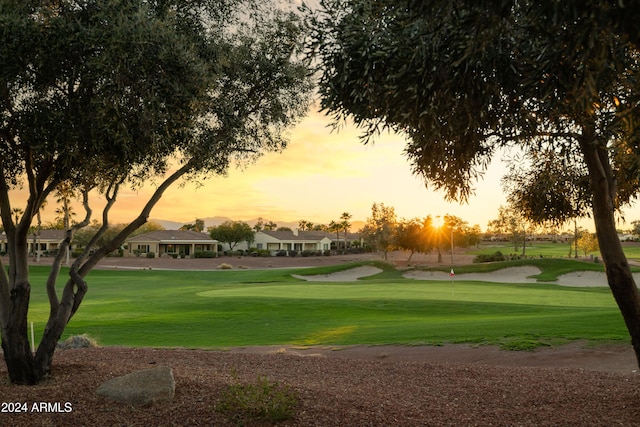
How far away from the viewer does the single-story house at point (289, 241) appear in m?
140

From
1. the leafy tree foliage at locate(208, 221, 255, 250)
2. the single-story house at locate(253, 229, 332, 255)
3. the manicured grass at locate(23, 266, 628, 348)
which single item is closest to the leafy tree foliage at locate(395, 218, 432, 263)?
the manicured grass at locate(23, 266, 628, 348)

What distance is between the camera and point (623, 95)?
932cm

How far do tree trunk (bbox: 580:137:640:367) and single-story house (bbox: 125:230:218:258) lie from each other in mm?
112278

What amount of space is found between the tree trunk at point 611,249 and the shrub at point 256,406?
17.9ft

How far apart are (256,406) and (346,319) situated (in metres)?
17.1

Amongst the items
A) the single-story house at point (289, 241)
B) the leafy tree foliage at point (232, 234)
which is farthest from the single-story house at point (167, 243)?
the single-story house at point (289, 241)

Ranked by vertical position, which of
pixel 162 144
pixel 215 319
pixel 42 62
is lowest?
pixel 215 319

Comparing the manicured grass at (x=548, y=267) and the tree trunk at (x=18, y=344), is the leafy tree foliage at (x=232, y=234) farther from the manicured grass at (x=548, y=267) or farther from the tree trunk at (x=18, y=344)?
the tree trunk at (x=18, y=344)

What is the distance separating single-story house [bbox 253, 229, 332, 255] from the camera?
140 metres

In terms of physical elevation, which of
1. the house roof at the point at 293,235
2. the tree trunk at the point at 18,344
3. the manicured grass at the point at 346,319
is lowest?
the manicured grass at the point at 346,319

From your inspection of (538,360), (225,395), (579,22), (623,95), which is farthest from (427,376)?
(579,22)

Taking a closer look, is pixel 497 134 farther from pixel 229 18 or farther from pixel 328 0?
pixel 229 18

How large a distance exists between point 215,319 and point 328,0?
62.4ft

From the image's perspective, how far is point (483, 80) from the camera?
7895 millimetres
